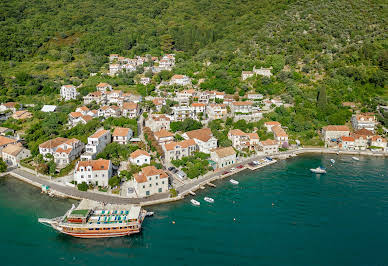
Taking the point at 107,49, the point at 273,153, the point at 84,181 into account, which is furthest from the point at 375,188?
the point at 107,49

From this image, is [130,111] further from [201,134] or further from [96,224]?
[96,224]

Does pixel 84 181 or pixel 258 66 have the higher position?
pixel 258 66

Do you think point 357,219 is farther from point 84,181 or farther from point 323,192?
point 84,181

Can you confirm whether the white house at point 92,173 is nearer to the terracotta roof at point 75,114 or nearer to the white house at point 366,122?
the terracotta roof at point 75,114

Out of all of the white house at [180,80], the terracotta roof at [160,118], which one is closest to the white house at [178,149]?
the terracotta roof at [160,118]

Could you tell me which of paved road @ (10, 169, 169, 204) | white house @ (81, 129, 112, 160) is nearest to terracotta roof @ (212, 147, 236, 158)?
paved road @ (10, 169, 169, 204)

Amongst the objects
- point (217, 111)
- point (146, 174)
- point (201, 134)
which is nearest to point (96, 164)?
point (146, 174)
